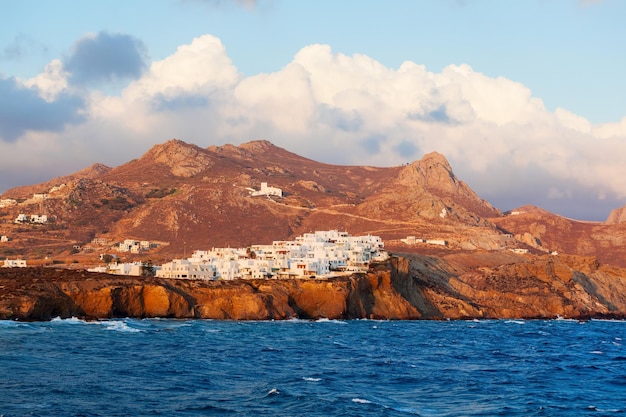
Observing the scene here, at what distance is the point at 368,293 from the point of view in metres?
126

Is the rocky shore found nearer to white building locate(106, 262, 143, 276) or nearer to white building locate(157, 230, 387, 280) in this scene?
white building locate(157, 230, 387, 280)

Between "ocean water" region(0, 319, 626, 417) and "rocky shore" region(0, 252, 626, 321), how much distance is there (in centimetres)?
672

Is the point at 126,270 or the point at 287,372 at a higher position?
the point at 126,270

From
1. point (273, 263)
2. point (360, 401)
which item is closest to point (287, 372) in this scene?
point (360, 401)

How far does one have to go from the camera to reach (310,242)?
526 ft

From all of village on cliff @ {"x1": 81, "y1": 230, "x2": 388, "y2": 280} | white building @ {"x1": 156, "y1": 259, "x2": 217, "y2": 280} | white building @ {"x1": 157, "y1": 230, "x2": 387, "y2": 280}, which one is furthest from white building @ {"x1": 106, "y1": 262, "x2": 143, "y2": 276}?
white building @ {"x1": 157, "y1": 230, "x2": 387, "y2": 280}

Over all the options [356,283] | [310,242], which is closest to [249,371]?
[356,283]

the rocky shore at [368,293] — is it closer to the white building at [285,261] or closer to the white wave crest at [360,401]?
the white building at [285,261]

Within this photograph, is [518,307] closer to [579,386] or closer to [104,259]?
[104,259]

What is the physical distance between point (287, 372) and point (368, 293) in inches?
2720

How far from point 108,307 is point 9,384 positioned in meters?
52.1

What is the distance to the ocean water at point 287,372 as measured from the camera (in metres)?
44.2

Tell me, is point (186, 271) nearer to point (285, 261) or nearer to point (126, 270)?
point (126, 270)

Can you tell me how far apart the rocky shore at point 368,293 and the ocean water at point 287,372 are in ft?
22.0
